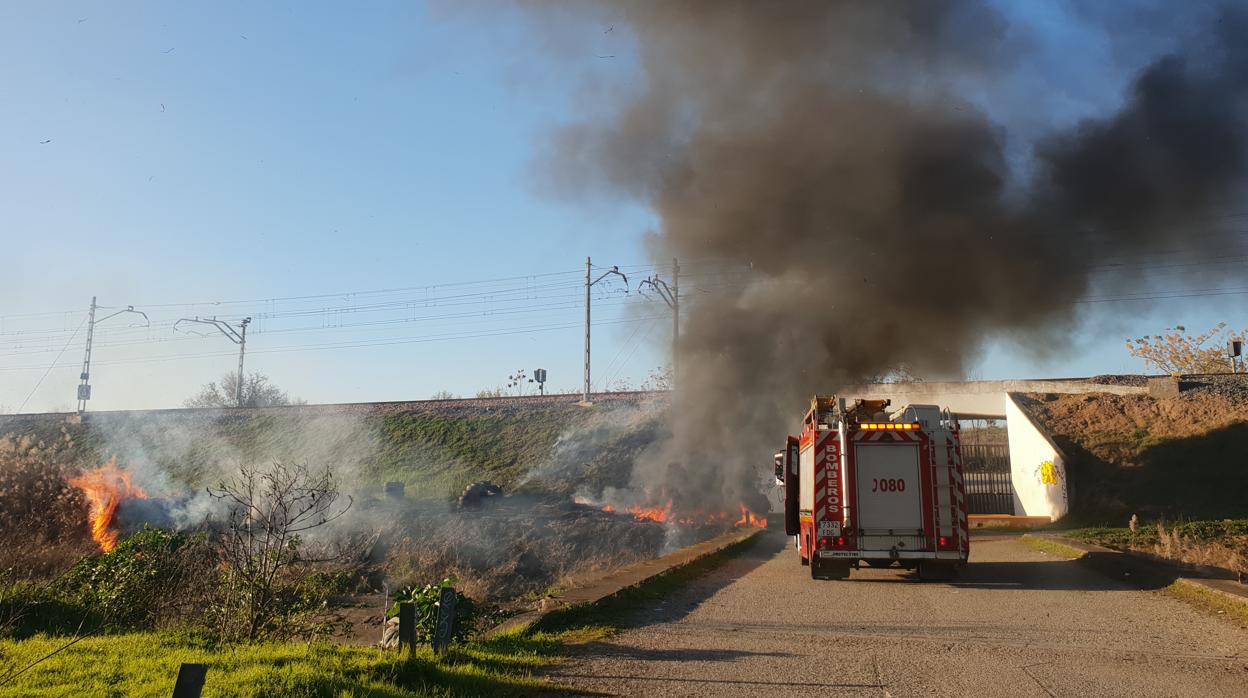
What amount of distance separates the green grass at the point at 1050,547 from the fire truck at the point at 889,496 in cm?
470

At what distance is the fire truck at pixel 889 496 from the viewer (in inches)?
458

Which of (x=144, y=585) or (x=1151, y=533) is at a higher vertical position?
(x=1151, y=533)

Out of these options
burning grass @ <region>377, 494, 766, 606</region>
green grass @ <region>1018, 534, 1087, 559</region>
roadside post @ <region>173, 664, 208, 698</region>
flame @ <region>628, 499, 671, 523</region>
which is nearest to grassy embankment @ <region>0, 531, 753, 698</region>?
roadside post @ <region>173, 664, 208, 698</region>

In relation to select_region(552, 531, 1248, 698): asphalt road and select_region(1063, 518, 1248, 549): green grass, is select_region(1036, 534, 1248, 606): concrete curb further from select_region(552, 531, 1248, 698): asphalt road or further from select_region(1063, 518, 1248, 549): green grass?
select_region(1063, 518, 1248, 549): green grass

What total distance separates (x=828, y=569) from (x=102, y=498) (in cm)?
1943

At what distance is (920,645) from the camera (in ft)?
23.6

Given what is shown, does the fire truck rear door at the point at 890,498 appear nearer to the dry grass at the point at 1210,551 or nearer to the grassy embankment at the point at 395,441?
the dry grass at the point at 1210,551

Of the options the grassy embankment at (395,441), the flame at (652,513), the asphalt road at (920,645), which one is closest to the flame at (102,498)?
the grassy embankment at (395,441)

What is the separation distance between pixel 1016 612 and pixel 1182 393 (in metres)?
25.0

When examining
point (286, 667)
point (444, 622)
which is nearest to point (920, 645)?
point (444, 622)

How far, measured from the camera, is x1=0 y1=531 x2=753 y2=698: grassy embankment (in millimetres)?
5168

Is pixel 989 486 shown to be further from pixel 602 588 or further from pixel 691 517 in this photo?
pixel 602 588

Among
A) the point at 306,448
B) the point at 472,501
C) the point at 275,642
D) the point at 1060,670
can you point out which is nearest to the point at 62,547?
the point at 472,501

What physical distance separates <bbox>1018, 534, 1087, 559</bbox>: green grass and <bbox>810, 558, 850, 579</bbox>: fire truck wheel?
518cm
